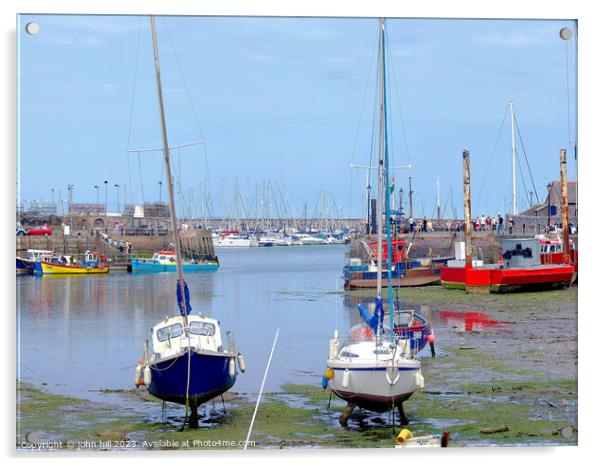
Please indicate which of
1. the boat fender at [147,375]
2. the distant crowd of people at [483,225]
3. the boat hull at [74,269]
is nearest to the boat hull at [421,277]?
the distant crowd of people at [483,225]

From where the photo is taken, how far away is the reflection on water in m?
18.0

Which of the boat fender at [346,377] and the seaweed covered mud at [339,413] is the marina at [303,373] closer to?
the seaweed covered mud at [339,413]

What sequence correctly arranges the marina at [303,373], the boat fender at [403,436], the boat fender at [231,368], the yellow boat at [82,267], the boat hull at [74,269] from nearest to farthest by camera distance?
the boat fender at [403,436], the marina at [303,373], the boat fender at [231,368], the boat hull at [74,269], the yellow boat at [82,267]

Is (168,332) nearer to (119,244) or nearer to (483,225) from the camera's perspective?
(483,225)

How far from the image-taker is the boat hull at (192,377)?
46.5 feet

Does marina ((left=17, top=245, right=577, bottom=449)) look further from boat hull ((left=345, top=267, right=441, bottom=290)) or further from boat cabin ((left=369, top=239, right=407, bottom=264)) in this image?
boat hull ((left=345, top=267, right=441, bottom=290))

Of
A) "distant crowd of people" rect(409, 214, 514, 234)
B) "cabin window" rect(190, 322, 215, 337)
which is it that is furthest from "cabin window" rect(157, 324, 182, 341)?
"distant crowd of people" rect(409, 214, 514, 234)

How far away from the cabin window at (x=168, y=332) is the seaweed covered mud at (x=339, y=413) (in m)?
1.10

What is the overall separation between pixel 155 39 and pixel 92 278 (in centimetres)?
3904

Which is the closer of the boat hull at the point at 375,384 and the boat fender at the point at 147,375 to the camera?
the boat hull at the point at 375,384

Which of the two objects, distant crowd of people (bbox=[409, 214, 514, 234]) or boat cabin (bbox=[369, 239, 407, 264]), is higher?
distant crowd of people (bbox=[409, 214, 514, 234])

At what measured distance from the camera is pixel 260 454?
12.7 metres

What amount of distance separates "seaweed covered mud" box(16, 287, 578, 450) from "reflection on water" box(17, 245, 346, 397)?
0.85m
